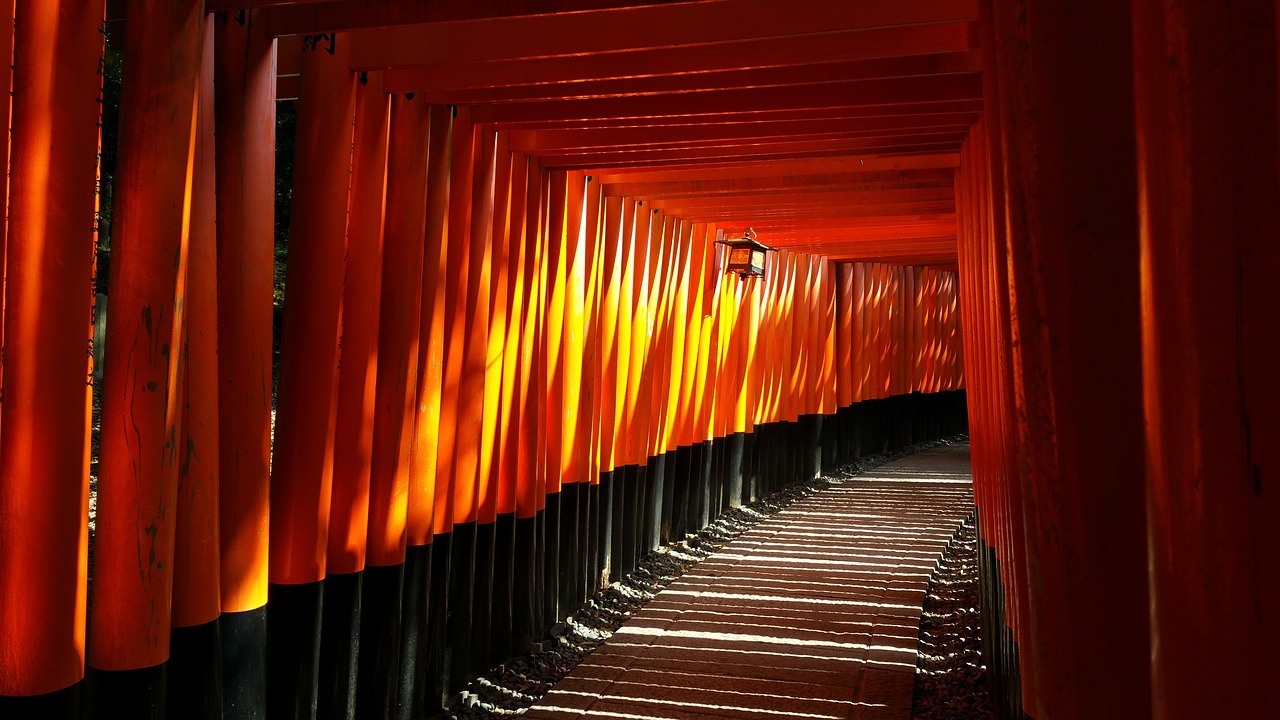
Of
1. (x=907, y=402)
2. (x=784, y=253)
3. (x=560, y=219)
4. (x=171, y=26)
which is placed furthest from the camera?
(x=907, y=402)

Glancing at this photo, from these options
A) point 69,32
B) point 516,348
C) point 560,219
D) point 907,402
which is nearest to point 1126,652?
point 69,32

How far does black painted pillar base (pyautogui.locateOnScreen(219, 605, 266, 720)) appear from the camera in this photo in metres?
3.60

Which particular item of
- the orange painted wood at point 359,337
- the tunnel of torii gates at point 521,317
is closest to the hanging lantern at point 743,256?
the tunnel of torii gates at point 521,317

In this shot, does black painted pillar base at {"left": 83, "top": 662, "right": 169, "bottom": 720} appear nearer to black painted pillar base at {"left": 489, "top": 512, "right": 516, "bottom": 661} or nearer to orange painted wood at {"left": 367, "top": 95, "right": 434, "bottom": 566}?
orange painted wood at {"left": 367, "top": 95, "right": 434, "bottom": 566}

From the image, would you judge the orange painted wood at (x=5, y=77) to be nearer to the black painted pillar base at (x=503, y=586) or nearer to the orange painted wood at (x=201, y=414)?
the orange painted wood at (x=201, y=414)

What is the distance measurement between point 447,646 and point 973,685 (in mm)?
2842

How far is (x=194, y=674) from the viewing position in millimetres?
3348

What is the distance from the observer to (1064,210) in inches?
62.4

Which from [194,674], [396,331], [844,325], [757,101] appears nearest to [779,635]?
[396,331]

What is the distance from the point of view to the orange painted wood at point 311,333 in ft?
13.6

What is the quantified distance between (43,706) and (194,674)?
2.03 ft

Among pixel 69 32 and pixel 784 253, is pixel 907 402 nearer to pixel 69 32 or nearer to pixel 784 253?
pixel 784 253

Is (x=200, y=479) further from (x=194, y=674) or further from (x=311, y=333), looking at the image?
(x=311, y=333)

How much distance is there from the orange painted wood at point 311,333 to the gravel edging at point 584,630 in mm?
1497
